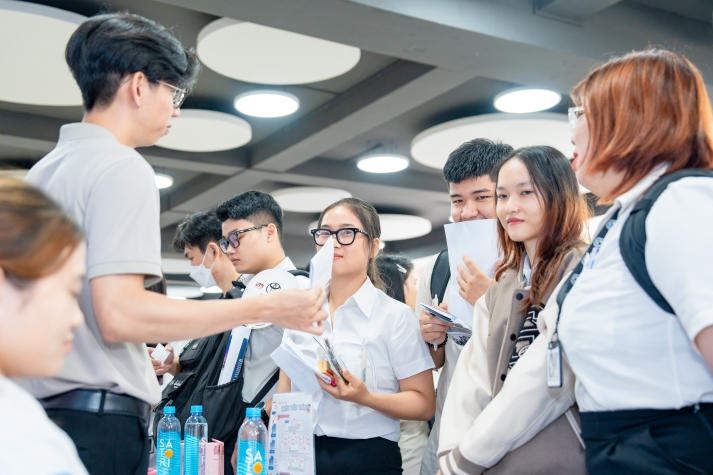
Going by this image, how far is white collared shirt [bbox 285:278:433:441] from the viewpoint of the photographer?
2332mm

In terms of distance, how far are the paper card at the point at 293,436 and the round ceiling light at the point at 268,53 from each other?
276 cm

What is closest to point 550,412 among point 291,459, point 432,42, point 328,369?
point 328,369

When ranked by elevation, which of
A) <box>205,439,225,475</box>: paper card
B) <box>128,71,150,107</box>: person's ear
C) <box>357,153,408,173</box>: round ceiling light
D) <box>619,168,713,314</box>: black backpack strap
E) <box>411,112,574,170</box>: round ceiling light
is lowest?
<box>205,439,225,475</box>: paper card

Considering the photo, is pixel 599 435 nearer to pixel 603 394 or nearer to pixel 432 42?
pixel 603 394

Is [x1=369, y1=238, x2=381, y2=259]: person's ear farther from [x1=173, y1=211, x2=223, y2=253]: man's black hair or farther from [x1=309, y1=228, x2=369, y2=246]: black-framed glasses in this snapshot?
[x1=173, y1=211, x2=223, y2=253]: man's black hair

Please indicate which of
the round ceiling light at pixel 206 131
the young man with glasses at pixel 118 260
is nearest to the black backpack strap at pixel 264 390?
the young man with glasses at pixel 118 260

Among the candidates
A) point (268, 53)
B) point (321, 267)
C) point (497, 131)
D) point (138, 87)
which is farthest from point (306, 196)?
point (138, 87)

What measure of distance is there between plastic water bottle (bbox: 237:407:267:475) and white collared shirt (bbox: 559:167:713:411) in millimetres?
1261

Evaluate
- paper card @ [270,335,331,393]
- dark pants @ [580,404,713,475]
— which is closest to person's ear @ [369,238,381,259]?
paper card @ [270,335,331,393]

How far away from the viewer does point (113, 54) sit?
1541mm

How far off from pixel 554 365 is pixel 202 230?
9.09 feet

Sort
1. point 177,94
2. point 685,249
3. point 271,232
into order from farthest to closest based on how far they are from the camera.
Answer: point 271,232 → point 177,94 → point 685,249

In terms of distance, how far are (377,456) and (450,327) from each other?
18.7 inches

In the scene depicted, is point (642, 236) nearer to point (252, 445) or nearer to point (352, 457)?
point (352, 457)
